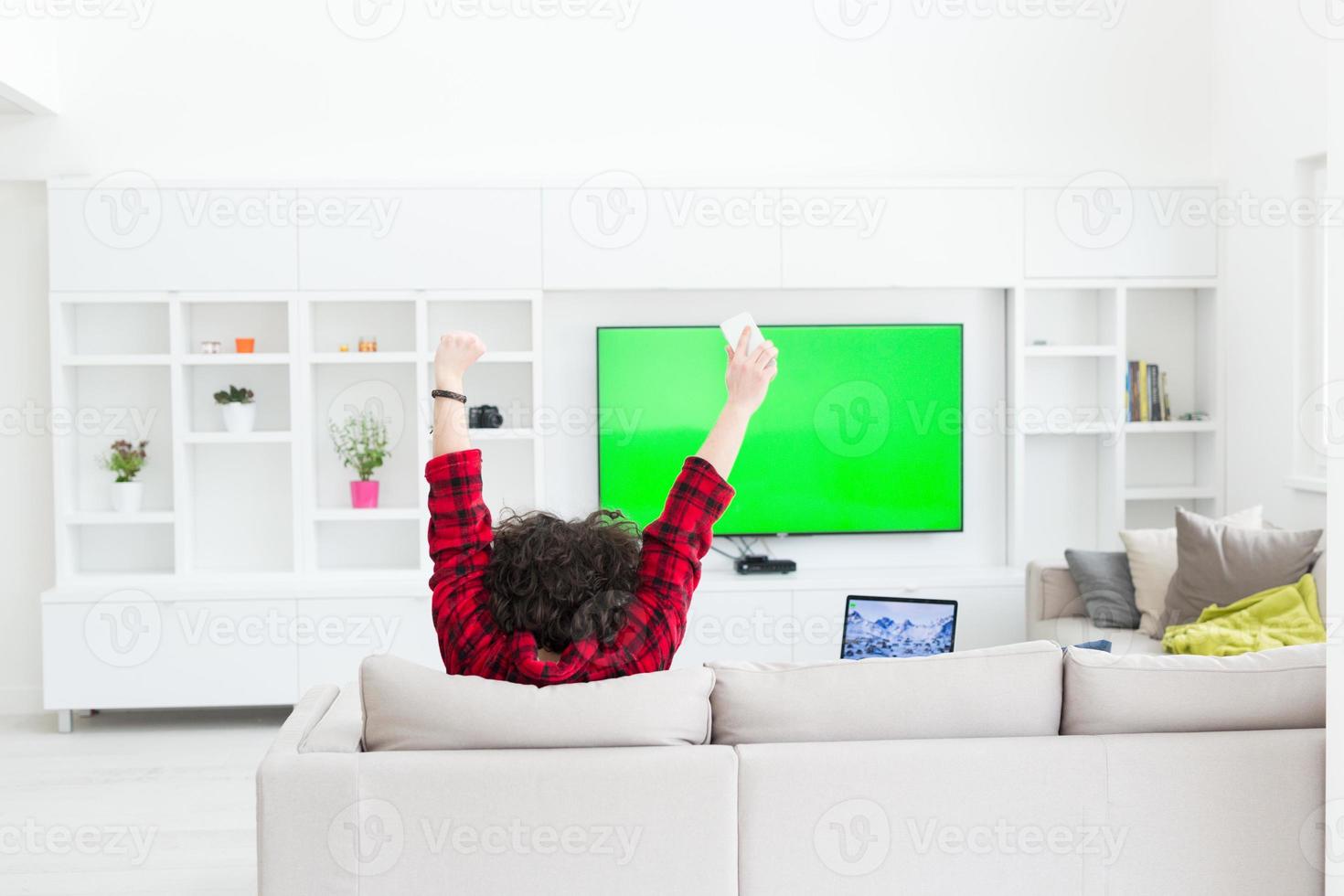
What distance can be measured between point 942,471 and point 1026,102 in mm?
1599

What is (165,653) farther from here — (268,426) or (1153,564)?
(1153,564)

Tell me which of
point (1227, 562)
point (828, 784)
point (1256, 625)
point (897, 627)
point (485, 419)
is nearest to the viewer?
point (828, 784)

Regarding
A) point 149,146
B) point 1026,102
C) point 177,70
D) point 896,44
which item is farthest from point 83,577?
point 1026,102

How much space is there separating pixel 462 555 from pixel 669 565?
0.32 m

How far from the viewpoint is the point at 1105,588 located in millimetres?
4168

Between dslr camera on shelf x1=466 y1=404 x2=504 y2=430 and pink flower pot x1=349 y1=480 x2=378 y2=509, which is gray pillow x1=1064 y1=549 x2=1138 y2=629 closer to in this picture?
dslr camera on shelf x1=466 y1=404 x2=504 y2=430

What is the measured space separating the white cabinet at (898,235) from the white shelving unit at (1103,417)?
363 millimetres

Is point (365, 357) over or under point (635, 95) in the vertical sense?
under

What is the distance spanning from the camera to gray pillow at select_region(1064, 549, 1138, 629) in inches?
163

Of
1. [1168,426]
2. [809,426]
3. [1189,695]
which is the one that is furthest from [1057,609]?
[1189,695]

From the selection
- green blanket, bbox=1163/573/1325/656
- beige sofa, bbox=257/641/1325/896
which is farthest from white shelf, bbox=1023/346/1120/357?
beige sofa, bbox=257/641/1325/896

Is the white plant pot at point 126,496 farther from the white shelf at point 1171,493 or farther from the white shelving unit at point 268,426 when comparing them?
the white shelf at point 1171,493

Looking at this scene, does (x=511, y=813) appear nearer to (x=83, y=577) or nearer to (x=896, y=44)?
(x=83, y=577)

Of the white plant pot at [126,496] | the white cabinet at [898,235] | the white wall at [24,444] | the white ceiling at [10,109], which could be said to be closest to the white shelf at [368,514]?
the white plant pot at [126,496]
